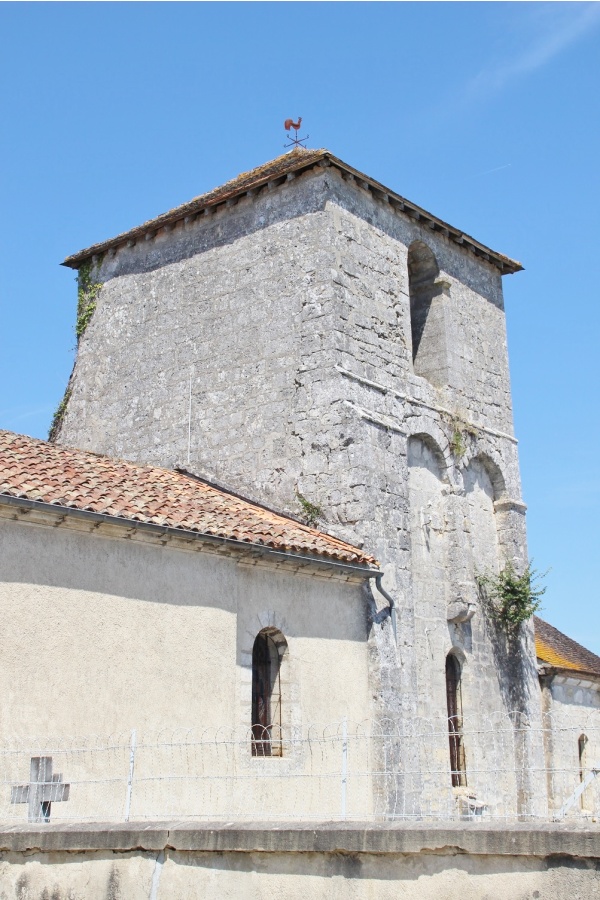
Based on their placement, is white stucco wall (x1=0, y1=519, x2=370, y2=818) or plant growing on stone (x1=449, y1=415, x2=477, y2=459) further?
plant growing on stone (x1=449, y1=415, x2=477, y2=459)

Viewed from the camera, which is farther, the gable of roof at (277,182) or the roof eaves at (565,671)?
the roof eaves at (565,671)

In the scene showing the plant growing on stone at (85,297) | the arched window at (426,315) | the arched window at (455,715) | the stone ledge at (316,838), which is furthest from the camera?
the plant growing on stone at (85,297)

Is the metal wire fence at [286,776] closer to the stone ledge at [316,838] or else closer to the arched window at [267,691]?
the arched window at [267,691]

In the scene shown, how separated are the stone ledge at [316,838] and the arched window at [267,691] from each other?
572cm

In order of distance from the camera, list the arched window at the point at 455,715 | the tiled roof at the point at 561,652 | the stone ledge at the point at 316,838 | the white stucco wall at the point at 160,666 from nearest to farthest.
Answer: the stone ledge at the point at 316,838
the white stucco wall at the point at 160,666
the arched window at the point at 455,715
the tiled roof at the point at 561,652

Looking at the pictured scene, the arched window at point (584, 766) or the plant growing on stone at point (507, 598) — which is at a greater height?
the plant growing on stone at point (507, 598)

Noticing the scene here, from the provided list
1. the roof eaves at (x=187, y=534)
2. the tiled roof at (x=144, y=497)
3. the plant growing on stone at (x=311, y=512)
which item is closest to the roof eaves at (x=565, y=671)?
the roof eaves at (x=187, y=534)

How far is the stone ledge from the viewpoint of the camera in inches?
188

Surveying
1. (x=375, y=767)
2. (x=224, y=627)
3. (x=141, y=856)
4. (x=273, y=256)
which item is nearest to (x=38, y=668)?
(x=224, y=627)

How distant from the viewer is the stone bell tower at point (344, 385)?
1483 cm

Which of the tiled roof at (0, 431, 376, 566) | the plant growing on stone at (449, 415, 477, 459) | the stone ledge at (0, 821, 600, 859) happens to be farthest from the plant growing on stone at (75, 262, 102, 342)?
the stone ledge at (0, 821, 600, 859)

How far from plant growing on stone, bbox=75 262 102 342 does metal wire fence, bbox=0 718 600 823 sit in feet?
30.9

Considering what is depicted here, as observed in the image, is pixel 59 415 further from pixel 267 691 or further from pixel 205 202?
pixel 267 691

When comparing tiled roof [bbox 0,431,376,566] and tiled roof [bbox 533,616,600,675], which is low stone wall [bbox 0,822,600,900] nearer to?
tiled roof [bbox 0,431,376,566]
